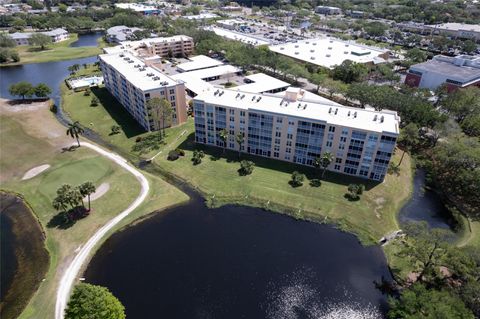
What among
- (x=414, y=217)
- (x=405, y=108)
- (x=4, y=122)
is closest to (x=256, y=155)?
(x=414, y=217)

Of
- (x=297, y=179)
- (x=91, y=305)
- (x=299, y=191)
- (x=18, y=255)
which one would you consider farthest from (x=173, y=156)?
(x=91, y=305)

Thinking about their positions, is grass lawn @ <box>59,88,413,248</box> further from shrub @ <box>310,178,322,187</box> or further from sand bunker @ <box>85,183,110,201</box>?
sand bunker @ <box>85,183,110,201</box>

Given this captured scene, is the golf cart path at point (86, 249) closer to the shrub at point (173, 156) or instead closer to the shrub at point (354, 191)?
the shrub at point (173, 156)

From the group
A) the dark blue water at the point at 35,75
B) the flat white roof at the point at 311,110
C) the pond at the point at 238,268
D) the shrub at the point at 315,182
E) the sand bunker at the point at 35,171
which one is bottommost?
the dark blue water at the point at 35,75

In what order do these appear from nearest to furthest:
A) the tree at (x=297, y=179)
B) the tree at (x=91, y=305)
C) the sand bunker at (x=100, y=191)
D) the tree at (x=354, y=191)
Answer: the tree at (x=91, y=305), the sand bunker at (x=100, y=191), the tree at (x=354, y=191), the tree at (x=297, y=179)

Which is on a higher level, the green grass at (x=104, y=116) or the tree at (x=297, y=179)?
the tree at (x=297, y=179)

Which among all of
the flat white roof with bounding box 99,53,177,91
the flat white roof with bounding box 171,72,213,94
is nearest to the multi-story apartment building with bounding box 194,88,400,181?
the flat white roof with bounding box 99,53,177,91

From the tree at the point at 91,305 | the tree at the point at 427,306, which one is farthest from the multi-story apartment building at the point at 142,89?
the tree at the point at 427,306

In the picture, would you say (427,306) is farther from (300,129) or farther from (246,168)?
(246,168)
